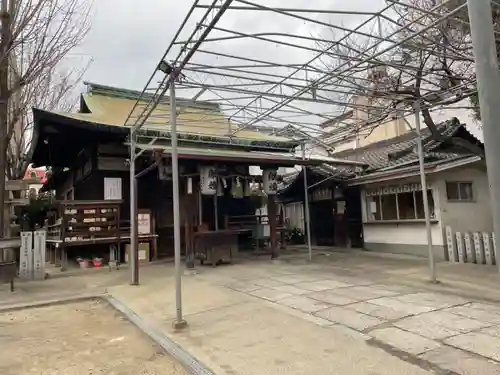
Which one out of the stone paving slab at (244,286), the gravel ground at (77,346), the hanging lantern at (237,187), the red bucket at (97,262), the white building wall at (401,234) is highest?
the hanging lantern at (237,187)

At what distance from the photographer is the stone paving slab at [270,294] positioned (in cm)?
674

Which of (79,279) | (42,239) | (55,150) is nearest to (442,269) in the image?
(79,279)

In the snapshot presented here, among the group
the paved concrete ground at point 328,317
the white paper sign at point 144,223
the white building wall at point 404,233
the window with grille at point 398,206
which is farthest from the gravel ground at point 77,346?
the window with grille at point 398,206

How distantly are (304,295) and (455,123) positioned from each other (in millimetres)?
7926

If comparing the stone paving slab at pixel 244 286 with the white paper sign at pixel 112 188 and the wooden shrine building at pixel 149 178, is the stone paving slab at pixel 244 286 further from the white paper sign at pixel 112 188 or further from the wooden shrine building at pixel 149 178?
the white paper sign at pixel 112 188

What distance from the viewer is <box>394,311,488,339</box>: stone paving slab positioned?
14.5ft

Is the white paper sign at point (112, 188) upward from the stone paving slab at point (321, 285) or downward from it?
upward

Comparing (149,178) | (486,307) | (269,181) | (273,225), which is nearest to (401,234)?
(273,225)

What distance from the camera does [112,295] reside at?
7.77 m

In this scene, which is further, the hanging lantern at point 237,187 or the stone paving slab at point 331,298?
the hanging lantern at point 237,187

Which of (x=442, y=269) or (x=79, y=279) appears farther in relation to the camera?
(x=79, y=279)

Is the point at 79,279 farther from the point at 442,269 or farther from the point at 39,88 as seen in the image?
the point at 442,269

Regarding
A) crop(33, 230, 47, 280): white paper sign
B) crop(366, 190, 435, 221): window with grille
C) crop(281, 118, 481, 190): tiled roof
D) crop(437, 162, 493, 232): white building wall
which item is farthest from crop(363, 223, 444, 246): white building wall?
crop(33, 230, 47, 280): white paper sign

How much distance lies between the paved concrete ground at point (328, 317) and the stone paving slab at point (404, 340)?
0.03 feet
